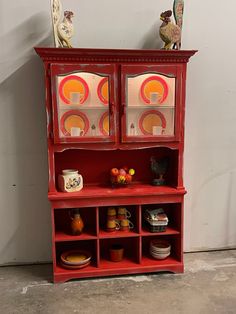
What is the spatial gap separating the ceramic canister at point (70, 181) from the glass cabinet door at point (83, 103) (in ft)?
0.92

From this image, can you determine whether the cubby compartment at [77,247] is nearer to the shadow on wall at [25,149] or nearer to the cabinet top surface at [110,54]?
the shadow on wall at [25,149]

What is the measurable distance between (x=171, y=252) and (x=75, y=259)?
32.8 inches

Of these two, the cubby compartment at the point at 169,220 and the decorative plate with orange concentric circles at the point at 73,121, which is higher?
the decorative plate with orange concentric circles at the point at 73,121

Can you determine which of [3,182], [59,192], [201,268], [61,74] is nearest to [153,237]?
[201,268]

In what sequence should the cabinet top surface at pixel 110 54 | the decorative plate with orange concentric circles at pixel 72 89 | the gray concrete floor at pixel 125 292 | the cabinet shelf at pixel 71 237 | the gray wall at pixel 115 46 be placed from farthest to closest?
the gray wall at pixel 115 46 < the cabinet shelf at pixel 71 237 < the decorative plate with orange concentric circles at pixel 72 89 < the cabinet top surface at pixel 110 54 < the gray concrete floor at pixel 125 292

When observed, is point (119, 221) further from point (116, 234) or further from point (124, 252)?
point (124, 252)

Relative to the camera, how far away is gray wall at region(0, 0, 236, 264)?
2645 millimetres

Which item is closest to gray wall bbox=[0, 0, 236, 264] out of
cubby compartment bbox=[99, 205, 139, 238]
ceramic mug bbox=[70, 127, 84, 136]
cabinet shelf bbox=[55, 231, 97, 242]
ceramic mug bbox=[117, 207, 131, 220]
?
cabinet shelf bbox=[55, 231, 97, 242]

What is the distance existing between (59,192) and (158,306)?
1.10 m

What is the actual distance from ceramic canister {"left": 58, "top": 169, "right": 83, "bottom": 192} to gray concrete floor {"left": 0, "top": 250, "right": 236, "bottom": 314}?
726 millimetres

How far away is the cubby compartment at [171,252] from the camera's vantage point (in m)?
2.69

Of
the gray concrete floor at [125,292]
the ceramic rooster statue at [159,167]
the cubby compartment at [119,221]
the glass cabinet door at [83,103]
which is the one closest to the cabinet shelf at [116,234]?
the cubby compartment at [119,221]

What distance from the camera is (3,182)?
275cm

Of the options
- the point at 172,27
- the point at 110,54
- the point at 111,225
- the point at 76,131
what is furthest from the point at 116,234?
the point at 172,27
